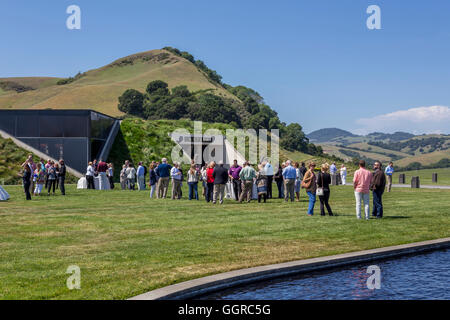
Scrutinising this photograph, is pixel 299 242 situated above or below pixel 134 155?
below

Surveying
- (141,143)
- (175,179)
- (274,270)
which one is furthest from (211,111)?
(274,270)

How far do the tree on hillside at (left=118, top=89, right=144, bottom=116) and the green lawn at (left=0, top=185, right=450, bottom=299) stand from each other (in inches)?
4446

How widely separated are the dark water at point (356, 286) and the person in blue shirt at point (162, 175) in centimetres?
1481

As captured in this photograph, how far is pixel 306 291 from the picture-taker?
8469 mm

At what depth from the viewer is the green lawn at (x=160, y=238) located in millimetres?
8562

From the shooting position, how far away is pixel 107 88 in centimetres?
15375

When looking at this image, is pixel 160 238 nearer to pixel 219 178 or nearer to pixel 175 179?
pixel 219 178

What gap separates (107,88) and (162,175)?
443ft

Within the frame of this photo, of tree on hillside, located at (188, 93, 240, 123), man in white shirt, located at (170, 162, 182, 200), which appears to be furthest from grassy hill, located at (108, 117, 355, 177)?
tree on hillside, located at (188, 93, 240, 123)

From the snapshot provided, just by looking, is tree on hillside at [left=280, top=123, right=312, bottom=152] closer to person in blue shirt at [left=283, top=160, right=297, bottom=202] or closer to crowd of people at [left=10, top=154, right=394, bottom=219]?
crowd of people at [left=10, top=154, right=394, bottom=219]

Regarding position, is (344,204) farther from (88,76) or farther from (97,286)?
(88,76)

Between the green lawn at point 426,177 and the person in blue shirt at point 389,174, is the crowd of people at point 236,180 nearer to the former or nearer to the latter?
the person in blue shirt at point 389,174

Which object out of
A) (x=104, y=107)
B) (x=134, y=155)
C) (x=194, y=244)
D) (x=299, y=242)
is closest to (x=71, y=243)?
(x=194, y=244)
